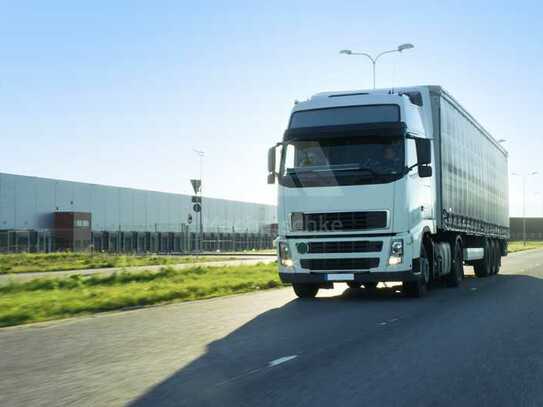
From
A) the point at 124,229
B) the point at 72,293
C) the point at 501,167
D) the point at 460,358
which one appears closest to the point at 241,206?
the point at 124,229

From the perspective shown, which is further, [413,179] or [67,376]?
[413,179]

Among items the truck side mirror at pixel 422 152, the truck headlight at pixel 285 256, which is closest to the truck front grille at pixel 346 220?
the truck headlight at pixel 285 256

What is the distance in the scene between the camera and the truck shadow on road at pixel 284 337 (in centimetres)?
602

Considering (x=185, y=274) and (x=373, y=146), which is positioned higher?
(x=373, y=146)

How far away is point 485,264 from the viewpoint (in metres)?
24.2

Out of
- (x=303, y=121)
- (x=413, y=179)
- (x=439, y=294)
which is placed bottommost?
(x=439, y=294)

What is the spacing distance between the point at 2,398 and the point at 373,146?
31.7 feet

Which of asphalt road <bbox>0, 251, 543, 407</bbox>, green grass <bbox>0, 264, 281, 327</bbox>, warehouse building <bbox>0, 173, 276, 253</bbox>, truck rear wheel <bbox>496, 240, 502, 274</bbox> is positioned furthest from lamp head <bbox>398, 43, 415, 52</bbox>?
asphalt road <bbox>0, 251, 543, 407</bbox>

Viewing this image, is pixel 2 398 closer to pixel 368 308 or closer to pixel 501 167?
pixel 368 308

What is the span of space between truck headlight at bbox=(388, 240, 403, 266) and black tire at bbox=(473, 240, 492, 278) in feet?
34.0

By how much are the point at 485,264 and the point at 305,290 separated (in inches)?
410

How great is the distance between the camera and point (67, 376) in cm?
673

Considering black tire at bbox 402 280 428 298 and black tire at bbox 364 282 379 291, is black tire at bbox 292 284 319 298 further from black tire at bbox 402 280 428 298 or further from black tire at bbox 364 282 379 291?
black tire at bbox 364 282 379 291

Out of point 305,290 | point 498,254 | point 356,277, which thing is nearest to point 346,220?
point 356,277
